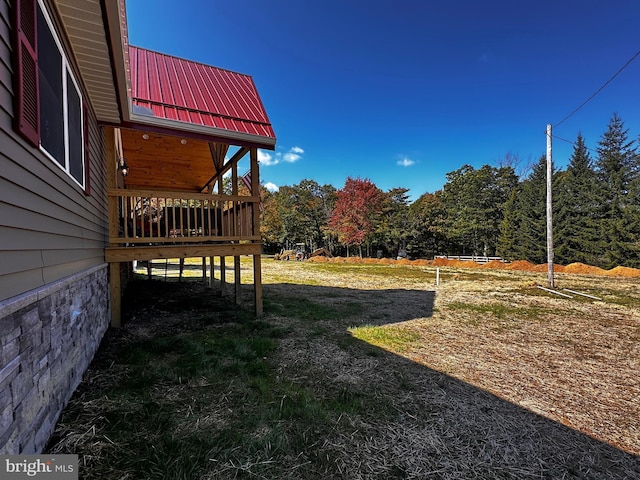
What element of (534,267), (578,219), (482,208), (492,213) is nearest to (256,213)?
(534,267)

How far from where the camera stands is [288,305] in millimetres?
6578

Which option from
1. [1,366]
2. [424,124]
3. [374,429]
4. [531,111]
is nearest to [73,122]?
[1,366]

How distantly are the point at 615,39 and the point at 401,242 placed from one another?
25.3m

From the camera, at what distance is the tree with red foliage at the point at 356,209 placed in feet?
92.9

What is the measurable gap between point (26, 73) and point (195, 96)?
4.18m

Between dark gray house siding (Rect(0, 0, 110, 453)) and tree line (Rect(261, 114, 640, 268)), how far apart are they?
26.5 metres

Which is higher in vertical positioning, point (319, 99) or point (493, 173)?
point (319, 99)

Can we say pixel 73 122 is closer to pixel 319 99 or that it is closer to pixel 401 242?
pixel 319 99

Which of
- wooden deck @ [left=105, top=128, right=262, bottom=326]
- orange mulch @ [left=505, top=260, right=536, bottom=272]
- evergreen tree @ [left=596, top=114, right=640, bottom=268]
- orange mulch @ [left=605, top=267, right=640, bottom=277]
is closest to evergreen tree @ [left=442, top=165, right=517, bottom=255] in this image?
evergreen tree @ [left=596, top=114, right=640, bottom=268]

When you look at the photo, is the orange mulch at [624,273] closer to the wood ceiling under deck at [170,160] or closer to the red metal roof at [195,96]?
the red metal roof at [195,96]

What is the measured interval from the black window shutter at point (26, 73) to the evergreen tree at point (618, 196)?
2840 cm

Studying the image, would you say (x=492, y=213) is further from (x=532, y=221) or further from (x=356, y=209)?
(x=356, y=209)

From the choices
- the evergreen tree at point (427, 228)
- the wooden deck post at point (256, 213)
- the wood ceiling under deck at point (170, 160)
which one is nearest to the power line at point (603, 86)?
the wooden deck post at point (256, 213)

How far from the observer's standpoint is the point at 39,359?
1780 mm
